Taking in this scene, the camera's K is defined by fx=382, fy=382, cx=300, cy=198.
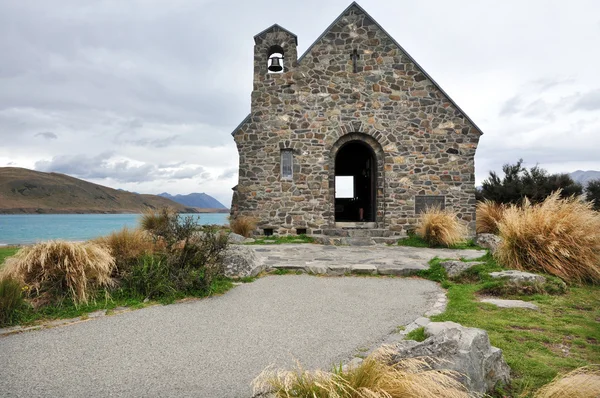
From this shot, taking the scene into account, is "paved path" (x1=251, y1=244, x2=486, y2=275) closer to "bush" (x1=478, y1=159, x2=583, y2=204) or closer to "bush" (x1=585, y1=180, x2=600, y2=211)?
"bush" (x1=478, y1=159, x2=583, y2=204)

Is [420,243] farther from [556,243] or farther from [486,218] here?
[556,243]

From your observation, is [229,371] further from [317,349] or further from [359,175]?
[359,175]

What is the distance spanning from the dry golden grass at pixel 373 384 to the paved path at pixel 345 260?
4923mm

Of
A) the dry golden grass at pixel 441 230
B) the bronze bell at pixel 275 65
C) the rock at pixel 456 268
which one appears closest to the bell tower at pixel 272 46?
the bronze bell at pixel 275 65

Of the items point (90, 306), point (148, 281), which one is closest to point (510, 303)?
point (148, 281)

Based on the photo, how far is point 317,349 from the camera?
371 cm

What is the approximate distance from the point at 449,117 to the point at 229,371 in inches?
Answer: 499

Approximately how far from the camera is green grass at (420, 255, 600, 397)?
321 centimetres

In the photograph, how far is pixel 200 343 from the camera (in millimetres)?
3881

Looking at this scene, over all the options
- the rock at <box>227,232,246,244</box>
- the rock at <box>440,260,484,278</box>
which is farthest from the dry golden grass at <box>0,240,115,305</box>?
the rock at <box>227,232,246,244</box>

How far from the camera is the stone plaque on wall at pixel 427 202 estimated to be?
13.5 metres

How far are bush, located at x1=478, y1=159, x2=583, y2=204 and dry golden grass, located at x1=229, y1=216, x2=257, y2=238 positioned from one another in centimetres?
1182

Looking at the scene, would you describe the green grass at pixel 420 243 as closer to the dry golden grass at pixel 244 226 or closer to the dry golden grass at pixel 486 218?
the dry golden grass at pixel 486 218

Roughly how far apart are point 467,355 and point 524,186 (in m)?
18.1
